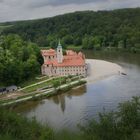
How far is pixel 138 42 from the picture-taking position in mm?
57000

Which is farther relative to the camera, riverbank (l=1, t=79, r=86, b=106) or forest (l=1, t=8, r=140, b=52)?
forest (l=1, t=8, r=140, b=52)

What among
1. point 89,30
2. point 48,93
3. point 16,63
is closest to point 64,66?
point 16,63

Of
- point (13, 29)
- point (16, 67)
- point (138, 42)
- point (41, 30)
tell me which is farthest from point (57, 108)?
point (13, 29)

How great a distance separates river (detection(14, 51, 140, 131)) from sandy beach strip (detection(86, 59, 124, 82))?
4.27 feet

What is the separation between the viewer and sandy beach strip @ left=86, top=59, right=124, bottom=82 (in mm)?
34750

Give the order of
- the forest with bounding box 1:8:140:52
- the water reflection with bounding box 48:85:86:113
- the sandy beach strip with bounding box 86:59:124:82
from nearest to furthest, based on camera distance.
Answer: the water reflection with bounding box 48:85:86:113, the sandy beach strip with bounding box 86:59:124:82, the forest with bounding box 1:8:140:52

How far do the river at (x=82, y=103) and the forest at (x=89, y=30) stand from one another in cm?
2481

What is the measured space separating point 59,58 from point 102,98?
11.7 meters

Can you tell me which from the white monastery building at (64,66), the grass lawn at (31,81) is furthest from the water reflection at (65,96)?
the white monastery building at (64,66)

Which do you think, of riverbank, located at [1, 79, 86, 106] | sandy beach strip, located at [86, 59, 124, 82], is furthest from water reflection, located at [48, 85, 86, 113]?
sandy beach strip, located at [86, 59, 124, 82]

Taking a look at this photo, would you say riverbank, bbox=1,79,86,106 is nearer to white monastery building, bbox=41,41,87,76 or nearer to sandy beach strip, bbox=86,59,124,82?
sandy beach strip, bbox=86,59,124,82

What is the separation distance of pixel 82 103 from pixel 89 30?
160 feet

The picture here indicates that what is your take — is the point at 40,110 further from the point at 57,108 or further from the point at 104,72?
the point at 104,72

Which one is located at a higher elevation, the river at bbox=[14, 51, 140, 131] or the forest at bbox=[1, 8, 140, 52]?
the forest at bbox=[1, 8, 140, 52]
